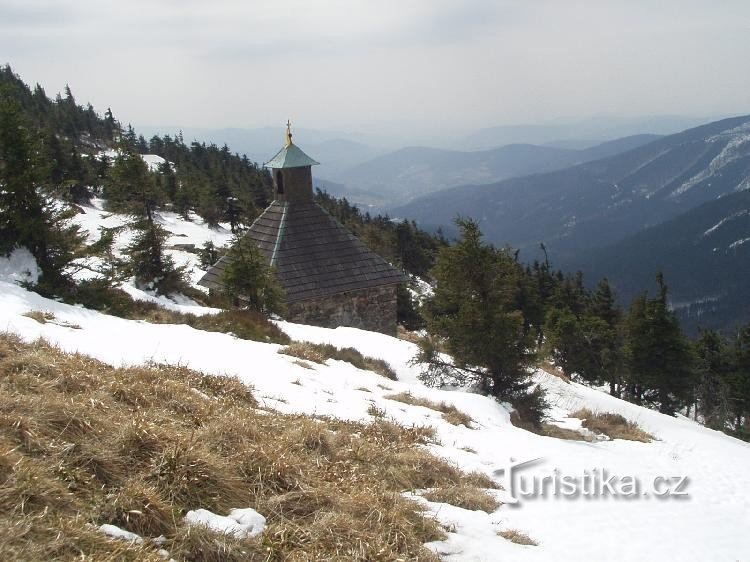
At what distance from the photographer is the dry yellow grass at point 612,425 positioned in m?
11.4

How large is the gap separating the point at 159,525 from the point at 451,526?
7.82 feet

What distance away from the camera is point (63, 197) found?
11.9 m

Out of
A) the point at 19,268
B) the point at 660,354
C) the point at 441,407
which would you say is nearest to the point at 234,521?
the point at 441,407

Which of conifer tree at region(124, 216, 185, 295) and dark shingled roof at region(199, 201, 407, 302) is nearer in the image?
conifer tree at region(124, 216, 185, 295)

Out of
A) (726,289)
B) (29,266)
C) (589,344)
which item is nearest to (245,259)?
(29,266)

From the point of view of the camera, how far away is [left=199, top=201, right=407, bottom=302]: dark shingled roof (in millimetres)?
19641

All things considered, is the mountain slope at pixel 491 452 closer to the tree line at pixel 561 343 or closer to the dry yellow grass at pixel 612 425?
the dry yellow grass at pixel 612 425

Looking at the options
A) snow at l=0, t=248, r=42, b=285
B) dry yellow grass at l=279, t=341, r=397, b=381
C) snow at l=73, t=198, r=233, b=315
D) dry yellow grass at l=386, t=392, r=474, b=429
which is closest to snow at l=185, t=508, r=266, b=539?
dry yellow grass at l=386, t=392, r=474, b=429

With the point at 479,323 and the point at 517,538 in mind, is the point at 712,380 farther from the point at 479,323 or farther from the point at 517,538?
the point at 517,538

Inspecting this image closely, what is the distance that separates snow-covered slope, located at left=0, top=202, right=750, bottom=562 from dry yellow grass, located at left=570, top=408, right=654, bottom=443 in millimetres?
471

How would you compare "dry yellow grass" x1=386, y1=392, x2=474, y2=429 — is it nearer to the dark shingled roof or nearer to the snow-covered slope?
the snow-covered slope

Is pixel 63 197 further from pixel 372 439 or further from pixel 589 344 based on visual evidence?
pixel 589 344

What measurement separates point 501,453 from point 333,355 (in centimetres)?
537

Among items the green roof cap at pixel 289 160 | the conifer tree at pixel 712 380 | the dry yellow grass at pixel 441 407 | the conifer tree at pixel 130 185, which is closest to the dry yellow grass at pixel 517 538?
the dry yellow grass at pixel 441 407
